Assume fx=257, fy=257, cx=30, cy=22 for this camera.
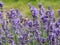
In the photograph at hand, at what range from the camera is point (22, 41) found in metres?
2.75

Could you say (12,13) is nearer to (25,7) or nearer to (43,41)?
(43,41)

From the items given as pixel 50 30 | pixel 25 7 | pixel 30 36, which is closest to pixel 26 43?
pixel 30 36

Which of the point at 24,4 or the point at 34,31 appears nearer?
the point at 34,31

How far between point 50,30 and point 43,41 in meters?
0.14

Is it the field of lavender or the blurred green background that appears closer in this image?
the field of lavender

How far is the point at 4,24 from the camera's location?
325 cm

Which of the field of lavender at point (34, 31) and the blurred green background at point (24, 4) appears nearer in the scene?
the field of lavender at point (34, 31)

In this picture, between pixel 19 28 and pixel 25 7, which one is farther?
pixel 25 7

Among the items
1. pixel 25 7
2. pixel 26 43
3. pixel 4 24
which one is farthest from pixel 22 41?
pixel 25 7

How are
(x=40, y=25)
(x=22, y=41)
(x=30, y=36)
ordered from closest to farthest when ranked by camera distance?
(x=22, y=41), (x=30, y=36), (x=40, y=25)

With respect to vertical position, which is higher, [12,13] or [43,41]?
[12,13]

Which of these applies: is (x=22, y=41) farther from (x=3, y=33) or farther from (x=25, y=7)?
(x=25, y=7)

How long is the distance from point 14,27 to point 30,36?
9.8 inches

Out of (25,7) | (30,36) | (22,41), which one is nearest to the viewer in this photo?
(22,41)
